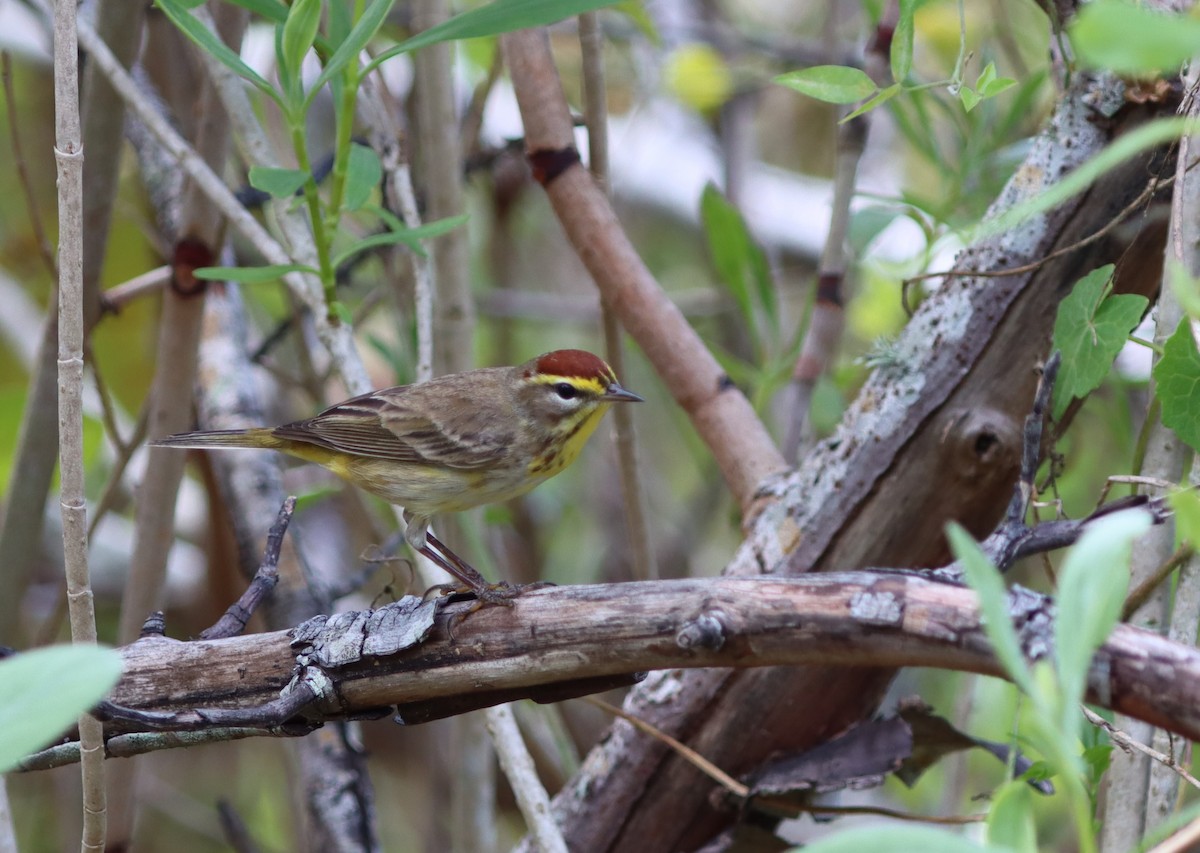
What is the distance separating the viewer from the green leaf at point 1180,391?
5.46 feet

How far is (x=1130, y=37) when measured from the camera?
781 millimetres

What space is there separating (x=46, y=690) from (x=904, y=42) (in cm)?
163

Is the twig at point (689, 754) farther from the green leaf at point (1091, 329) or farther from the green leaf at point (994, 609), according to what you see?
the green leaf at point (994, 609)

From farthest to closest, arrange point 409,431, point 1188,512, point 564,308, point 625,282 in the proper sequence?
point 564,308, point 409,431, point 625,282, point 1188,512

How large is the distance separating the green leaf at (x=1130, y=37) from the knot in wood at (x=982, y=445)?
1.46 meters

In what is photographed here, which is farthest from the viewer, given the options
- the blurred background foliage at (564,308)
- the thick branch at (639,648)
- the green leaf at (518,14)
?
the blurred background foliage at (564,308)

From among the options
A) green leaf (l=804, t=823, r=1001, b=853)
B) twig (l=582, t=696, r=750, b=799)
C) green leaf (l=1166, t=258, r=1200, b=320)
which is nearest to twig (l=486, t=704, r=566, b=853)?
twig (l=582, t=696, r=750, b=799)

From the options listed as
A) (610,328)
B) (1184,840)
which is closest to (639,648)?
(1184,840)

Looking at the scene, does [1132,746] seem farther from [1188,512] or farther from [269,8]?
[269,8]

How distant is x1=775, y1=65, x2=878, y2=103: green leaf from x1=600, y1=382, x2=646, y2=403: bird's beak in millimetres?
1153

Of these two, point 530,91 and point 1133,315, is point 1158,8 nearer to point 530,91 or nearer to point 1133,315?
point 1133,315

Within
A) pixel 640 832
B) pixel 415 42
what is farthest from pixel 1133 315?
pixel 640 832

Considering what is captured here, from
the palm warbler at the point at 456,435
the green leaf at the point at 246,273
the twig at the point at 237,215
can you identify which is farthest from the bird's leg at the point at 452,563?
the green leaf at the point at 246,273

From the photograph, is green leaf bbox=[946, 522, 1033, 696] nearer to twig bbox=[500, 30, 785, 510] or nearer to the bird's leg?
the bird's leg
